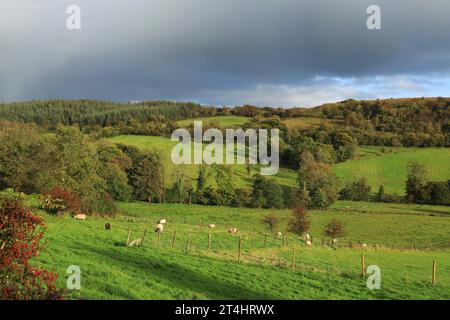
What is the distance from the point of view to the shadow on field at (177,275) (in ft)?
61.4

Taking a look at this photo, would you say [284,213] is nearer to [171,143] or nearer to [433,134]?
[171,143]

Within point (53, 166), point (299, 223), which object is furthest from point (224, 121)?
point (53, 166)

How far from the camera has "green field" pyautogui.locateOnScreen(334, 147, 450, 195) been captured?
10831 cm

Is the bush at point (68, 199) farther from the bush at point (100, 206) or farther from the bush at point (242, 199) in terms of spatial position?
the bush at point (242, 199)

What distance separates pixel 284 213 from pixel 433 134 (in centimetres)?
8432

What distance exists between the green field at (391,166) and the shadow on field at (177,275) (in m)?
89.6

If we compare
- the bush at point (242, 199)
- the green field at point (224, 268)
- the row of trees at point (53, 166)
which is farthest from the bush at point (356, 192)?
the row of trees at point (53, 166)

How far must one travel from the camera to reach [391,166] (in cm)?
11888

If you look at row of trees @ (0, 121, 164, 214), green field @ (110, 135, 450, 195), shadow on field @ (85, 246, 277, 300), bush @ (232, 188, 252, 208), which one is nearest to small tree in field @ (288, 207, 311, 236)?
row of trees @ (0, 121, 164, 214)

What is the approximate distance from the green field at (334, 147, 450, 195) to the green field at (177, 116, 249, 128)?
48.2 meters

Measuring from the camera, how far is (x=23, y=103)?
196m

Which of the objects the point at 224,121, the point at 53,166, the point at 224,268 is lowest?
the point at 224,268

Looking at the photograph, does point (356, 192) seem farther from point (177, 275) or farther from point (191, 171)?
point (177, 275)

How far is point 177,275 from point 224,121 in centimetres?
14632
